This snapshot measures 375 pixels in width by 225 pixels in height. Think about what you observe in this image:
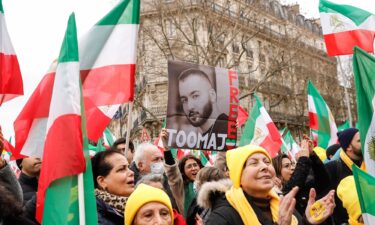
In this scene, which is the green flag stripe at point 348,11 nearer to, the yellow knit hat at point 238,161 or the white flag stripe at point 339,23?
the white flag stripe at point 339,23

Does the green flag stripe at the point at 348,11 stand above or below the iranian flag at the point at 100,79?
above

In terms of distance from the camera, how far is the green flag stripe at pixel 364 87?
3809mm

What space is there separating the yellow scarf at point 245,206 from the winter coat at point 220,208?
3cm

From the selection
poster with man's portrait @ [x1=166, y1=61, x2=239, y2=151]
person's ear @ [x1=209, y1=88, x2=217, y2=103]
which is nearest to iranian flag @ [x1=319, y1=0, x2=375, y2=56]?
poster with man's portrait @ [x1=166, y1=61, x2=239, y2=151]

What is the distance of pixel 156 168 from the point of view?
5207 millimetres

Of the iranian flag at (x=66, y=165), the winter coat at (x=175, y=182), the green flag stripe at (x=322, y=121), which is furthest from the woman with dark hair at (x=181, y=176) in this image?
the green flag stripe at (x=322, y=121)

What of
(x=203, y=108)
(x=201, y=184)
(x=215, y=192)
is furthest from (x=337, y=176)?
(x=203, y=108)

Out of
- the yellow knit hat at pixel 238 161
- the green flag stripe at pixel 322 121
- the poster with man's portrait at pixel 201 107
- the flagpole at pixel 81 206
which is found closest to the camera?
the flagpole at pixel 81 206

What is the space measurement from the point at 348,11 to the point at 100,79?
4610 millimetres

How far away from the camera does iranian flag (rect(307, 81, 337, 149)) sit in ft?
29.2

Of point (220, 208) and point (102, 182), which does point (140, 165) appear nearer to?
Result: point (102, 182)

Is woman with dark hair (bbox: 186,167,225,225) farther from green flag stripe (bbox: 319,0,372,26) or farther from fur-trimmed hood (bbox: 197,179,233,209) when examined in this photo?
green flag stripe (bbox: 319,0,372,26)

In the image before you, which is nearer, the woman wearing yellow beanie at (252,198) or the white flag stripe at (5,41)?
the woman wearing yellow beanie at (252,198)

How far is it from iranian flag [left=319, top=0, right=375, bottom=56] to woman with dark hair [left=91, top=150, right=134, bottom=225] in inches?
183
